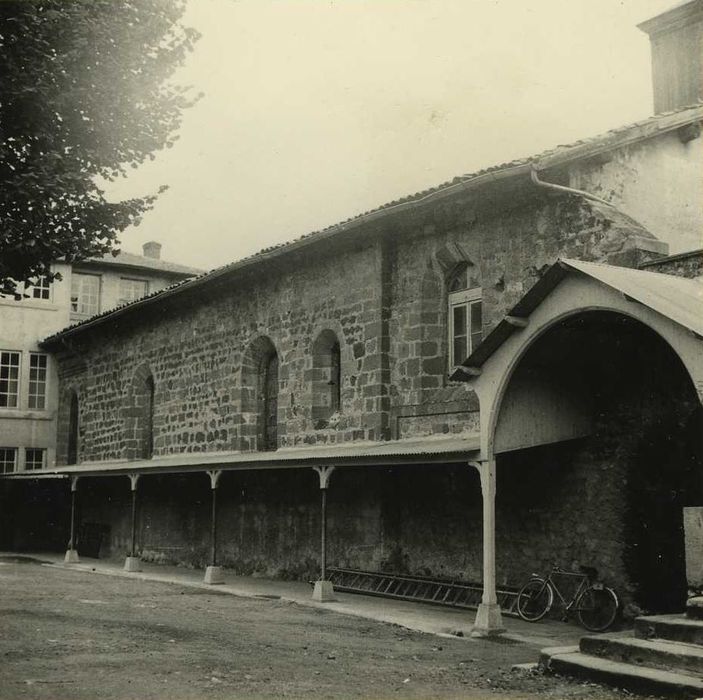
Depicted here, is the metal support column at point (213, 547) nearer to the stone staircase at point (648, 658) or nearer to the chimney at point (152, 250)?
the stone staircase at point (648, 658)

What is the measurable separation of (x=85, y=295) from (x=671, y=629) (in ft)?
74.2

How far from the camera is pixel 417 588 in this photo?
13.1 metres

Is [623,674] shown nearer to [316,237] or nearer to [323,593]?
[323,593]

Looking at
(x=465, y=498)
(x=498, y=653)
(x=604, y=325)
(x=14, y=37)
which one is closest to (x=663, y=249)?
(x=604, y=325)

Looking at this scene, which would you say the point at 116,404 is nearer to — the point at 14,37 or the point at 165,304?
the point at 165,304

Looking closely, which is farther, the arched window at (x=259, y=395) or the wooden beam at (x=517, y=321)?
the arched window at (x=259, y=395)

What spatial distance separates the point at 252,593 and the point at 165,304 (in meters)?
8.39

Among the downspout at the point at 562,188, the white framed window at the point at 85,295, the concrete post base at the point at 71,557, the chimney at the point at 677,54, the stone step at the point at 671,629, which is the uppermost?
the chimney at the point at 677,54

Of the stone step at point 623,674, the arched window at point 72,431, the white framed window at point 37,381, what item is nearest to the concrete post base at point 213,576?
the stone step at point 623,674

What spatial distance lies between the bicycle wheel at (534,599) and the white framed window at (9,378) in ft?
60.1

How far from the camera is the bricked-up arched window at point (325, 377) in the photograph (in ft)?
52.3

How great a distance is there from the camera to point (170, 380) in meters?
20.5

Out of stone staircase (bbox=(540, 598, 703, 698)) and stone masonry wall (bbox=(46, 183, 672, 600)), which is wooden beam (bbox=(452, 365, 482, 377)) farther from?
stone staircase (bbox=(540, 598, 703, 698))

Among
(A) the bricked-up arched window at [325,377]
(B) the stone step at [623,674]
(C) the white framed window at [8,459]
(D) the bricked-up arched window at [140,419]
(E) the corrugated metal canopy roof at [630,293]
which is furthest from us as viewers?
(C) the white framed window at [8,459]
